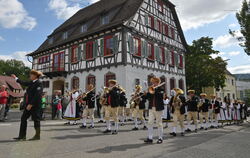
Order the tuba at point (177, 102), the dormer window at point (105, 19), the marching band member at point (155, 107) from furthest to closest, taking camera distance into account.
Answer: the dormer window at point (105, 19) < the tuba at point (177, 102) < the marching band member at point (155, 107)

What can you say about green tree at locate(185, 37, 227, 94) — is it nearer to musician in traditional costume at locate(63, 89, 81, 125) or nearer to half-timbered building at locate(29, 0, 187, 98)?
half-timbered building at locate(29, 0, 187, 98)

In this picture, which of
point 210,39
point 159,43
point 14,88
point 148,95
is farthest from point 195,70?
point 14,88

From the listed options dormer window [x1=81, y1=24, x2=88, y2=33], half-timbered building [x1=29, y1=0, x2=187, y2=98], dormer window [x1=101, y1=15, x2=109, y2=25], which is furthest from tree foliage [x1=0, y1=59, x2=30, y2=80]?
dormer window [x1=101, y1=15, x2=109, y2=25]

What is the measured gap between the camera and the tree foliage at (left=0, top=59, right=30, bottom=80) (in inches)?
2482

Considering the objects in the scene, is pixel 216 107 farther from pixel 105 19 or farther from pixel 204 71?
pixel 204 71

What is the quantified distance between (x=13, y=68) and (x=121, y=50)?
60643 mm

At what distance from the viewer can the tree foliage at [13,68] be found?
63053mm

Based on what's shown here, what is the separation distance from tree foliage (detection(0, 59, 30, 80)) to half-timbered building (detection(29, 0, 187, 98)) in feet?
150

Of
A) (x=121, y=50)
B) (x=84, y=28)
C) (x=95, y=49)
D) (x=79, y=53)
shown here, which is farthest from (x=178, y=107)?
(x=84, y=28)

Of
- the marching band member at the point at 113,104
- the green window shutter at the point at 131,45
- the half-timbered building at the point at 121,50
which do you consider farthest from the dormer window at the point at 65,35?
the marching band member at the point at 113,104

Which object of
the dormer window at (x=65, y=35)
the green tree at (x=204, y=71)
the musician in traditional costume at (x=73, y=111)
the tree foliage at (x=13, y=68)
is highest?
the tree foliage at (x=13, y=68)

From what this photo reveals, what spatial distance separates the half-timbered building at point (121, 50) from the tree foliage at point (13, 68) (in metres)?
45.7

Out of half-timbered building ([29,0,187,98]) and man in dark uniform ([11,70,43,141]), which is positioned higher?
half-timbered building ([29,0,187,98])

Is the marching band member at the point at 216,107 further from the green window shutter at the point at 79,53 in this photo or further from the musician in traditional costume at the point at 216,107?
the green window shutter at the point at 79,53
